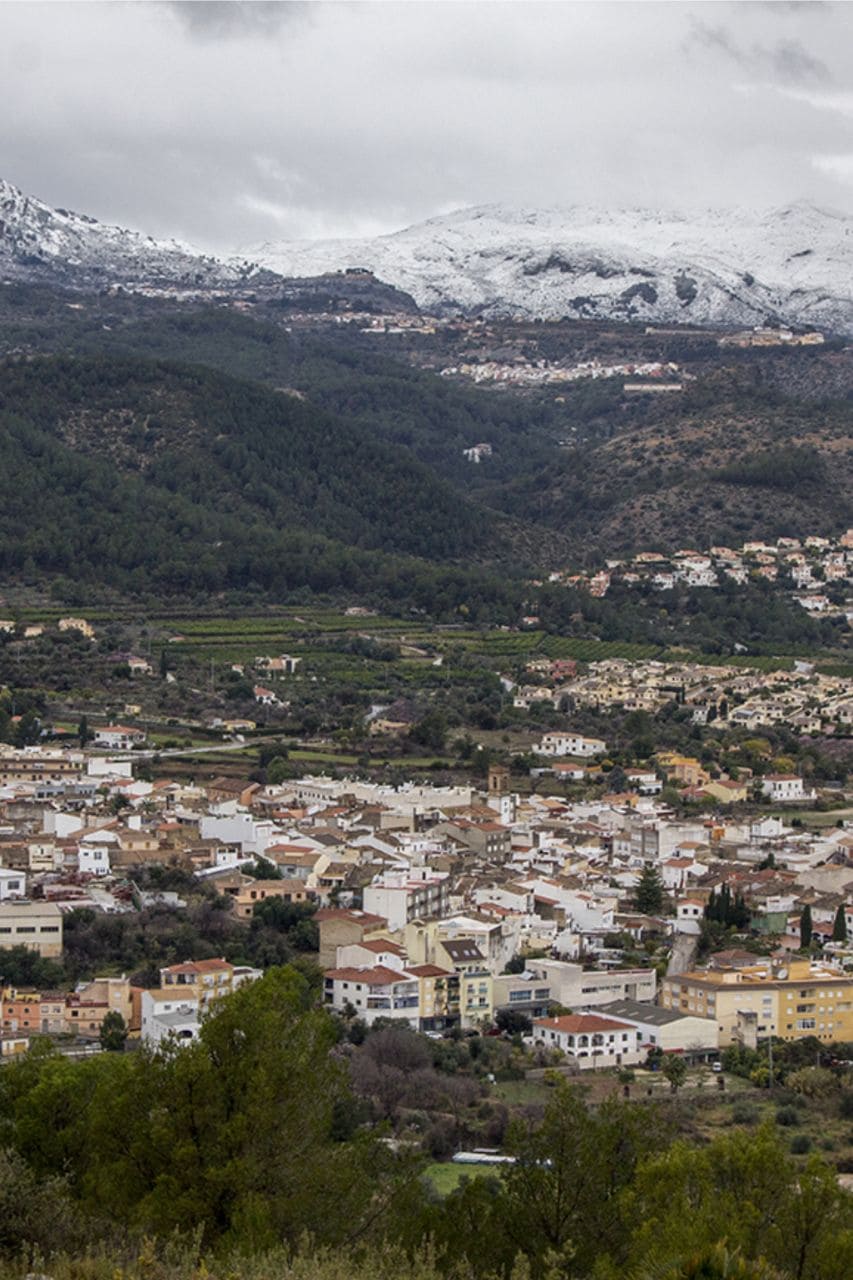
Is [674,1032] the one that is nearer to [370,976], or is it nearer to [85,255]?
[370,976]

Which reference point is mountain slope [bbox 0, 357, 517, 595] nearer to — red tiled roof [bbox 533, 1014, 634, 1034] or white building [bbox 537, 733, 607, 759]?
white building [bbox 537, 733, 607, 759]

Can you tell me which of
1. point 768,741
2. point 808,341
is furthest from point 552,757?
point 808,341

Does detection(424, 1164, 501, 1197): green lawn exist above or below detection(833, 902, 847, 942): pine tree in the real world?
below

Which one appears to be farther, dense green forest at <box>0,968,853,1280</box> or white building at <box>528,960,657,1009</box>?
white building at <box>528,960,657,1009</box>

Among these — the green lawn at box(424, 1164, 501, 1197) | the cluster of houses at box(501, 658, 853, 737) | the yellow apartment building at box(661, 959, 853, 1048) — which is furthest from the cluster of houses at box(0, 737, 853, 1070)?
the cluster of houses at box(501, 658, 853, 737)

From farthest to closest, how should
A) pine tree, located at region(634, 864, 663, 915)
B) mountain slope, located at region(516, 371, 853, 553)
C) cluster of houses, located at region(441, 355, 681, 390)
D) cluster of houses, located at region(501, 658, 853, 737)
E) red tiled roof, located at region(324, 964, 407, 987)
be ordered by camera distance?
cluster of houses, located at region(441, 355, 681, 390)
mountain slope, located at region(516, 371, 853, 553)
cluster of houses, located at region(501, 658, 853, 737)
pine tree, located at region(634, 864, 663, 915)
red tiled roof, located at region(324, 964, 407, 987)

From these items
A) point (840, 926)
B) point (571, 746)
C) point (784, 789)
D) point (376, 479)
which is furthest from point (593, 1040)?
point (376, 479)

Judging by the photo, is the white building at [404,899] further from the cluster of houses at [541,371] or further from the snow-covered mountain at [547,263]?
the snow-covered mountain at [547,263]
